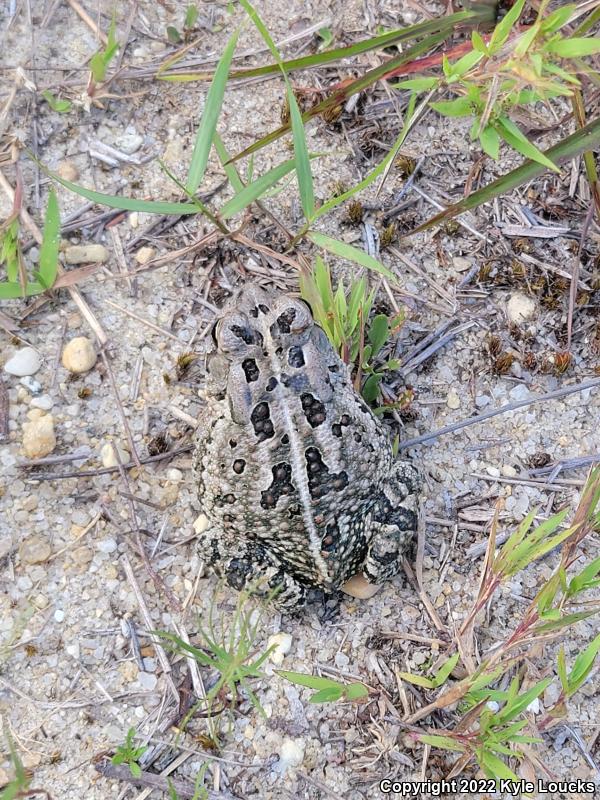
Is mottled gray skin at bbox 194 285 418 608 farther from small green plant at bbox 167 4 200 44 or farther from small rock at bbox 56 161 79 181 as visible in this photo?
small green plant at bbox 167 4 200 44

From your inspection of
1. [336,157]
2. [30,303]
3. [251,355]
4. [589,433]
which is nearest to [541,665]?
[589,433]

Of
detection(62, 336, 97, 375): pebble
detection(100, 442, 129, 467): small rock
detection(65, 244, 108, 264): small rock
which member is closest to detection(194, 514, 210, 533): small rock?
detection(100, 442, 129, 467): small rock

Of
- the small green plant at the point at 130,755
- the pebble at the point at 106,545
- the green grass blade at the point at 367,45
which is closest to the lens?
the small green plant at the point at 130,755

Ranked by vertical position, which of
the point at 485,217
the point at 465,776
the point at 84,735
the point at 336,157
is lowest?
the point at 465,776

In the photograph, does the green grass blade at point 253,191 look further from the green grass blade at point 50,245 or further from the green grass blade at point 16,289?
the green grass blade at point 16,289

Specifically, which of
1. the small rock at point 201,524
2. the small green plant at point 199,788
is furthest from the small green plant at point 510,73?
the small green plant at point 199,788

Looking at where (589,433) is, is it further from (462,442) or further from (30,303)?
(30,303)

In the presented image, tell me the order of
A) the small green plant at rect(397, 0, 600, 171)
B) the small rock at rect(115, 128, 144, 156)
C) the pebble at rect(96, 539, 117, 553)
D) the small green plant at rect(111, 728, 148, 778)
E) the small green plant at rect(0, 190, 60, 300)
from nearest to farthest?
1. the small green plant at rect(397, 0, 600, 171)
2. the small green plant at rect(111, 728, 148, 778)
3. the pebble at rect(96, 539, 117, 553)
4. the small green plant at rect(0, 190, 60, 300)
5. the small rock at rect(115, 128, 144, 156)
